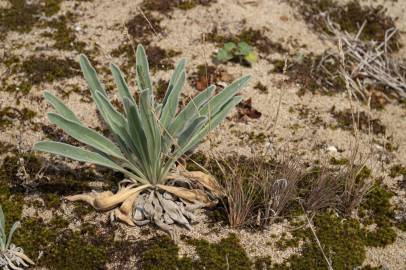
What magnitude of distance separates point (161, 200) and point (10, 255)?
2.46 feet

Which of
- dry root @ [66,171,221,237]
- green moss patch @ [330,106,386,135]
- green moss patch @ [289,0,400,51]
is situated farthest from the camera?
green moss patch @ [289,0,400,51]

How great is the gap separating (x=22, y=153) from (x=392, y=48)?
9.15ft

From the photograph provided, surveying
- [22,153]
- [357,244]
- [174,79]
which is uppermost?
[174,79]

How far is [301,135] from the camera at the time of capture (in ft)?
10.8

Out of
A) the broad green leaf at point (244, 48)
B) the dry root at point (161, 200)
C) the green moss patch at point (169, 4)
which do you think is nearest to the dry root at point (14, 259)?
the dry root at point (161, 200)

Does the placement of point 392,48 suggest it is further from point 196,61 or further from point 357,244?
point 357,244

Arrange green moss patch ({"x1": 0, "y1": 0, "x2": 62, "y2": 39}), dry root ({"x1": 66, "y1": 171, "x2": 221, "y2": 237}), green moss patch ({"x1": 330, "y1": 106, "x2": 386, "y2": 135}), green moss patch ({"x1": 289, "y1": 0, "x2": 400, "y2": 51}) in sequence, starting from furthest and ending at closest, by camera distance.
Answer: green moss patch ({"x1": 289, "y1": 0, "x2": 400, "y2": 51}) < green moss patch ({"x1": 0, "y1": 0, "x2": 62, "y2": 39}) < green moss patch ({"x1": 330, "y1": 106, "x2": 386, "y2": 135}) < dry root ({"x1": 66, "y1": 171, "x2": 221, "y2": 237})

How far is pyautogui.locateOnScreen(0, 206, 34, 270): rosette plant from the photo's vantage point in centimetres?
244

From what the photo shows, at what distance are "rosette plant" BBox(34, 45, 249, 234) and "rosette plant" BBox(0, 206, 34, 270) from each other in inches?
15.6

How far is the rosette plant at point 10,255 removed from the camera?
8.01 feet

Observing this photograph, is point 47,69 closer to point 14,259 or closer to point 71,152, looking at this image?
point 71,152

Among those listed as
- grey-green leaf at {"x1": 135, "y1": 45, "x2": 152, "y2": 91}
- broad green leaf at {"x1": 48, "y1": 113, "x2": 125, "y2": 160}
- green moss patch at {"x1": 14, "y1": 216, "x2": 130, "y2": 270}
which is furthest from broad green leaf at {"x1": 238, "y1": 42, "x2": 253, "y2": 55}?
green moss patch at {"x1": 14, "y1": 216, "x2": 130, "y2": 270}

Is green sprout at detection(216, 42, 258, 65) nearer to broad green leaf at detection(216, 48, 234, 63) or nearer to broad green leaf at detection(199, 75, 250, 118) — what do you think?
broad green leaf at detection(216, 48, 234, 63)

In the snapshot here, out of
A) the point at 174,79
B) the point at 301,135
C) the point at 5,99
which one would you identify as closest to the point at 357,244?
the point at 301,135
